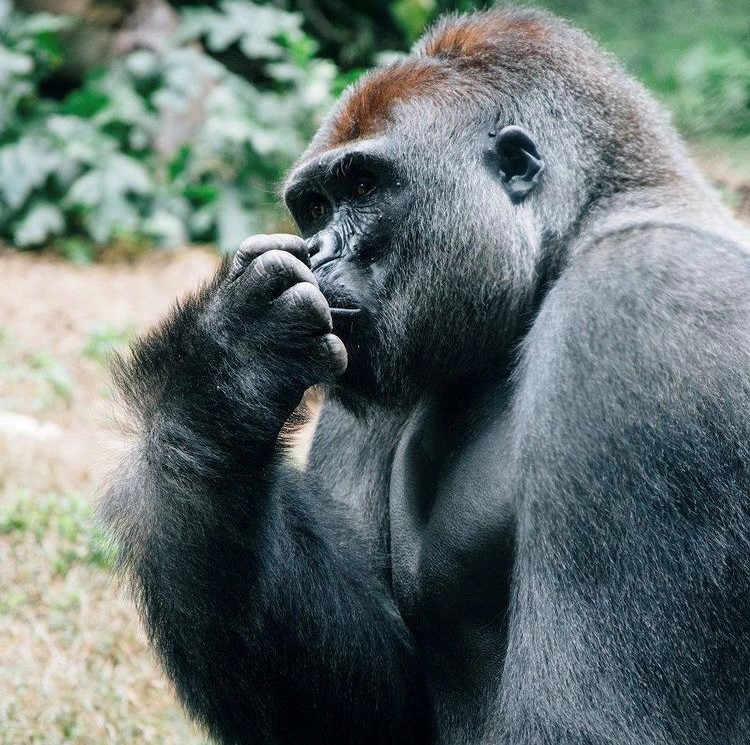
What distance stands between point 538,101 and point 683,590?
1515 millimetres

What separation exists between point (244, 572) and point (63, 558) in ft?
7.39

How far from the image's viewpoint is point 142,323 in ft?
27.7

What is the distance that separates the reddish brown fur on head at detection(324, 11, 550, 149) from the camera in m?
3.44

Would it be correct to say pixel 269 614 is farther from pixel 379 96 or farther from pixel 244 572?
pixel 379 96

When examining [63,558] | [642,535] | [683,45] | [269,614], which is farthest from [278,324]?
[683,45]

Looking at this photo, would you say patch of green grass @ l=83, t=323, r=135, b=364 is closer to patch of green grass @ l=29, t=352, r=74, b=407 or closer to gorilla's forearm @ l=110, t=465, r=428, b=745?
patch of green grass @ l=29, t=352, r=74, b=407

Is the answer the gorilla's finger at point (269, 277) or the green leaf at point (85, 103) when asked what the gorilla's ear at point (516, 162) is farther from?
the green leaf at point (85, 103)

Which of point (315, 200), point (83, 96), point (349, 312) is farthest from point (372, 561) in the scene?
point (83, 96)

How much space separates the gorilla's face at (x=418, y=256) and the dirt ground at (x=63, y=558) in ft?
2.70

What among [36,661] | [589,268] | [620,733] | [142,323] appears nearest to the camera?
[620,733]

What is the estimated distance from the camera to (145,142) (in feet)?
34.2

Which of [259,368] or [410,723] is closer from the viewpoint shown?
[259,368]

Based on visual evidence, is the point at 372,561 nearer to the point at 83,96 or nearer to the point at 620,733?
the point at 620,733

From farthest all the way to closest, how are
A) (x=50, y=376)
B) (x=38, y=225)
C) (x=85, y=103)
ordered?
(x=85, y=103) → (x=38, y=225) → (x=50, y=376)
